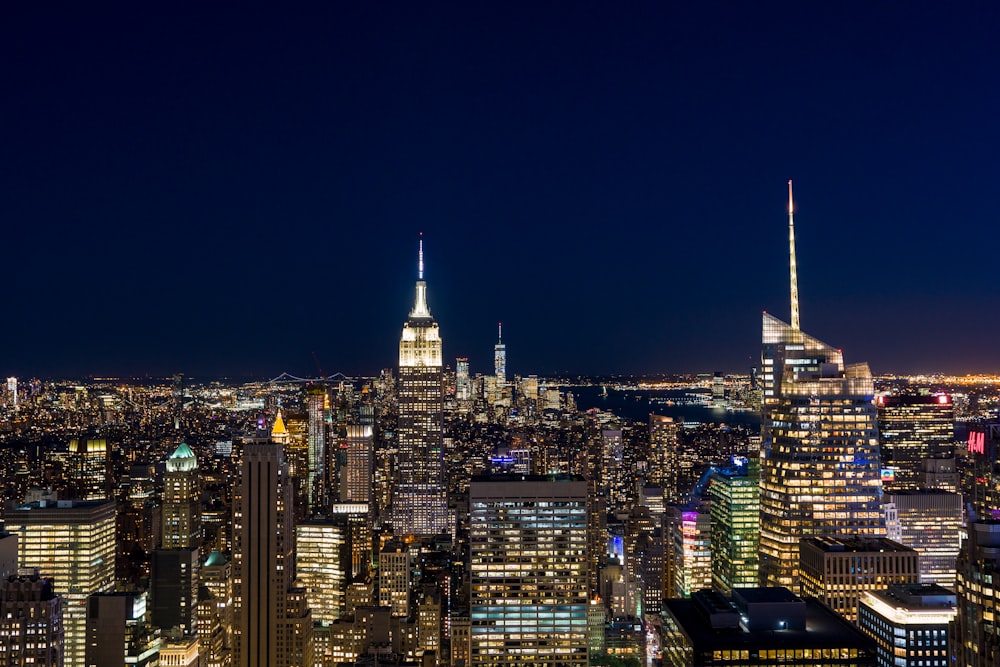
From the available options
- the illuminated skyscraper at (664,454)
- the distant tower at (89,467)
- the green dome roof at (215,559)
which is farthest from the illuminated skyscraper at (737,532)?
the distant tower at (89,467)

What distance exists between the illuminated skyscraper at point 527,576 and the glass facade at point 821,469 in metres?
9.88

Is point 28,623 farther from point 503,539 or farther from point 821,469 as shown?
point 821,469

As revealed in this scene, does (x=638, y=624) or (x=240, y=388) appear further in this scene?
(x=240, y=388)

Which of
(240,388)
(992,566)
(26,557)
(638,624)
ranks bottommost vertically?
(638,624)

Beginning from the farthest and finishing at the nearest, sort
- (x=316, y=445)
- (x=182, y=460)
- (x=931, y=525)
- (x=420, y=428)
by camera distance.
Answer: (x=420, y=428), (x=316, y=445), (x=182, y=460), (x=931, y=525)

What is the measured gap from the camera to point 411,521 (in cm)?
7600

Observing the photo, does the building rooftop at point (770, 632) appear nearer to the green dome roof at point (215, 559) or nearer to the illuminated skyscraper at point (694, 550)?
the illuminated skyscraper at point (694, 550)

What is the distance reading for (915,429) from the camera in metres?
69.2

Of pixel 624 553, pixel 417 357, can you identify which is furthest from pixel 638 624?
pixel 417 357

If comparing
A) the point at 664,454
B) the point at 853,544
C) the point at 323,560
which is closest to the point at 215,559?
the point at 323,560

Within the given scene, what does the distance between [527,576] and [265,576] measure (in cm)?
1213

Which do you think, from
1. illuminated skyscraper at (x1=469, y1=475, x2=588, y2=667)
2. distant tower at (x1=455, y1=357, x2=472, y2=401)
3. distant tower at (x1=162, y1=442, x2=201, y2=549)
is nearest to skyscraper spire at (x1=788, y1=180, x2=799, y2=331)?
illuminated skyscraper at (x1=469, y1=475, x2=588, y2=667)

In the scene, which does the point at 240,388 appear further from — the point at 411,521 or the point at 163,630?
the point at 163,630

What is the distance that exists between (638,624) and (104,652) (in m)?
23.3
